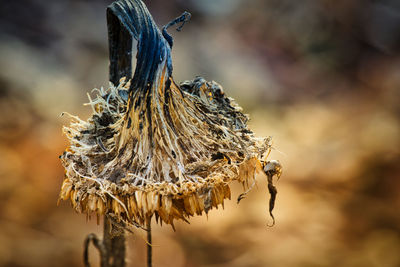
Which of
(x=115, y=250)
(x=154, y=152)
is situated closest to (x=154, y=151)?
(x=154, y=152)

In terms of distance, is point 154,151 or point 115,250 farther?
point 115,250

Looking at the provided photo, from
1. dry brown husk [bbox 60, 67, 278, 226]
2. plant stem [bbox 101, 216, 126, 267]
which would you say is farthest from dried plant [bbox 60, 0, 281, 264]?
plant stem [bbox 101, 216, 126, 267]

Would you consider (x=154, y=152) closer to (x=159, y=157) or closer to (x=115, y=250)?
(x=159, y=157)

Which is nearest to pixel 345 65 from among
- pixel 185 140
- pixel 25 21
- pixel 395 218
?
pixel 395 218

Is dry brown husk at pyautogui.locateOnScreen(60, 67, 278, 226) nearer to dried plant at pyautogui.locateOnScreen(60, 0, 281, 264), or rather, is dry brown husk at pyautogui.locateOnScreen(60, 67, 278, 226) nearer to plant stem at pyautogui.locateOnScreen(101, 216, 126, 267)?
dried plant at pyautogui.locateOnScreen(60, 0, 281, 264)

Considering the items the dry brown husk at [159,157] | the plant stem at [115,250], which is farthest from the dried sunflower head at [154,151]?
the plant stem at [115,250]

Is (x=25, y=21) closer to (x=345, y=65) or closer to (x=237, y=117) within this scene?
(x=237, y=117)

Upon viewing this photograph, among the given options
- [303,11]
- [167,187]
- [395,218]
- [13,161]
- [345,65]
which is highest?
[303,11]
